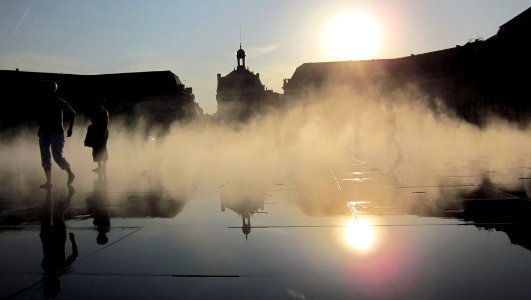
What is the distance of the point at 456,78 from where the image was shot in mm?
50031

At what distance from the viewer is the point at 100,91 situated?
69500 millimetres

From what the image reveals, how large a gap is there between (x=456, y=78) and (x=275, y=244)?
175 ft

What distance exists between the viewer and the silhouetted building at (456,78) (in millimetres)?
32938

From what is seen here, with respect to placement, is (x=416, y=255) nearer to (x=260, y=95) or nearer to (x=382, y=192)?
(x=382, y=192)

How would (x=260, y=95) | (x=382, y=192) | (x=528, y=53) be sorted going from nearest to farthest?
(x=382, y=192) → (x=528, y=53) → (x=260, y=95)

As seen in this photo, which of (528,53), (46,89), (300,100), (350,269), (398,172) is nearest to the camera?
(350,269)

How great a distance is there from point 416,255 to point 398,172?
237 inches

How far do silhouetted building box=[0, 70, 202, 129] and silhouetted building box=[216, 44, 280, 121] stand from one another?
39.1ft

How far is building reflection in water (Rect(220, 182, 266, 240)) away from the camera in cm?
460

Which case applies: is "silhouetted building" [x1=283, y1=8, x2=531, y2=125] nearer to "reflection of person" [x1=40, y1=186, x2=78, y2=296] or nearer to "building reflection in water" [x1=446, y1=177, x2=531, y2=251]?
"building reflection in water" [x1=446, y1=177, x2=531, y2=251]

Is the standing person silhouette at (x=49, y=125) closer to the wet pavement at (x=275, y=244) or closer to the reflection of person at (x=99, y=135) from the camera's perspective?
the wet pavement at (x=275, y=244)

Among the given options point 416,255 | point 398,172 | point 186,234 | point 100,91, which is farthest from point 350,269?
point 100,91

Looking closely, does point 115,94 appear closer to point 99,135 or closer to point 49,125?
point 99,135

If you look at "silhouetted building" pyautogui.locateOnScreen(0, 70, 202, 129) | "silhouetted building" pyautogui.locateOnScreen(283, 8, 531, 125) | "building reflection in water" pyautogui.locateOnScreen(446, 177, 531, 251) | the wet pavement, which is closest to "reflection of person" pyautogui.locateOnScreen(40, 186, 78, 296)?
the wet pavement
